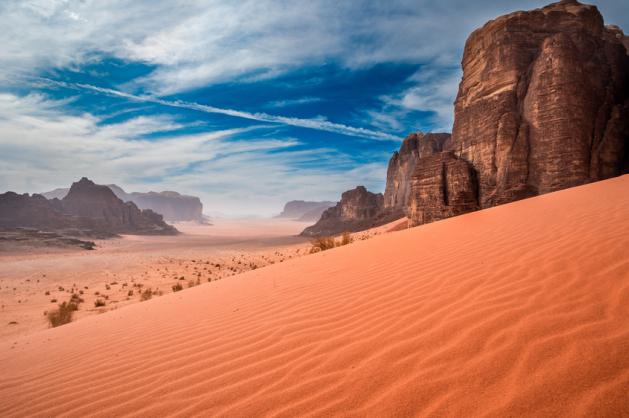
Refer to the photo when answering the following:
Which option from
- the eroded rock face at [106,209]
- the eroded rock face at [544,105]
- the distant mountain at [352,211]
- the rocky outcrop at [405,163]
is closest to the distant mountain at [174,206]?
the eroded rock face at [106,209]

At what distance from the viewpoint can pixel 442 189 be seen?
16188 millimetres

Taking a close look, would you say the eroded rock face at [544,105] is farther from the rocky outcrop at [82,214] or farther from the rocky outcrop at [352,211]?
the rocky outcrop at [82,214]

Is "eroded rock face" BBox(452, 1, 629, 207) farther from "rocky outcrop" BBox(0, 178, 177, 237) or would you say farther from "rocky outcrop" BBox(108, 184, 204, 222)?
"rocky outcrop" BBox(108, 184, 204, 222)

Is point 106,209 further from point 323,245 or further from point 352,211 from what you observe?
point 323,245

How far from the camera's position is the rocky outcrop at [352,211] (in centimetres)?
5490

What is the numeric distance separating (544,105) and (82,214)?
257ft

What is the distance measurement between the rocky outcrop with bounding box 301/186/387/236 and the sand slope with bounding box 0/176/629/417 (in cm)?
4813

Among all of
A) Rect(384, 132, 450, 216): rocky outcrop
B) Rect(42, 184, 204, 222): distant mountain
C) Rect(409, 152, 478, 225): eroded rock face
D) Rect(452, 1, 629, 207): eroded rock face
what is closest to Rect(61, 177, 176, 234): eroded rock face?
Rect(384, 132, 450, 216): rocky outcrop

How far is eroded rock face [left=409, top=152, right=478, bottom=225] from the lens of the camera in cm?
1526

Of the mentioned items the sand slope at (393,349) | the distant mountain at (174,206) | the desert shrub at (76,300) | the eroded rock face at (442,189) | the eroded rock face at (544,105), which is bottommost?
the desert shrub at (76,300)

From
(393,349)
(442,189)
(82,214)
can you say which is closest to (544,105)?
(442,189)

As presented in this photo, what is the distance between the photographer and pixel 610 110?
13594 mm

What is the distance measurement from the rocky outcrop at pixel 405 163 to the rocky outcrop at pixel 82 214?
47.8m

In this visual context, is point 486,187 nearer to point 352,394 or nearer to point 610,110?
point 610,110
